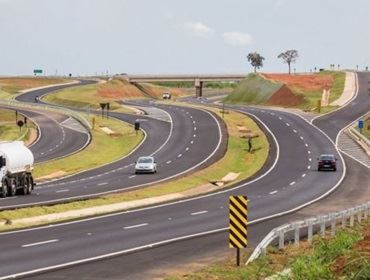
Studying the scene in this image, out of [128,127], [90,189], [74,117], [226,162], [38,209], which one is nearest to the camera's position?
[38,209]

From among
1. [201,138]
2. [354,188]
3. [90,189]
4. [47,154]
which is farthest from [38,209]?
[201,138]

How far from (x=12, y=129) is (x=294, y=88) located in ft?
204

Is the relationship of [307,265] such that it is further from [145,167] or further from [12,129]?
[12,129]

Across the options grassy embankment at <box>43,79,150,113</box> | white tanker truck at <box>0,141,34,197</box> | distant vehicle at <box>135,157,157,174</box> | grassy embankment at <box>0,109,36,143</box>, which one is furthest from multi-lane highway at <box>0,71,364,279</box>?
grassy embankment at <box>43,79,150,113</box>

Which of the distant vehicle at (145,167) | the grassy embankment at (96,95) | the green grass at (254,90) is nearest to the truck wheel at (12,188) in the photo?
the distant vehicle at (145,167)

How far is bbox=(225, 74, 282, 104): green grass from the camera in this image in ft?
514

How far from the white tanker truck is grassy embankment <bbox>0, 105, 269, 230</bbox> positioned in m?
5.58

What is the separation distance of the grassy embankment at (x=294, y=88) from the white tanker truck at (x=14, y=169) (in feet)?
296

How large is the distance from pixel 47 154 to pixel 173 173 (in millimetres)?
20119

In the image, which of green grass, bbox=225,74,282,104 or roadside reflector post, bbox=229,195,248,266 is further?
green grass, bbox=225,74,282,104

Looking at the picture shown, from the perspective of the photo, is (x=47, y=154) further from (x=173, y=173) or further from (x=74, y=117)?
(x=74, y=117)

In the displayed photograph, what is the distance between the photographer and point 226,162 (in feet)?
251

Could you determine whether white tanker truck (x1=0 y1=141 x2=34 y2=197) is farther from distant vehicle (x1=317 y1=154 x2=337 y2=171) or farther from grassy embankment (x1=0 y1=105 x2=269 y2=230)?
distant vehicle (x1=317 y1=154 x2=337 y2=171)

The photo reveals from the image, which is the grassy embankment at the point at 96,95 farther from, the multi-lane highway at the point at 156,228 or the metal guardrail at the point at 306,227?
the metal guardrail at the point at 306,227
